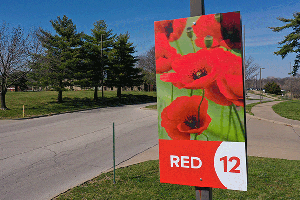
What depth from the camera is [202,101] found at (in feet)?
9.55

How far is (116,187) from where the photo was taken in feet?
18.1

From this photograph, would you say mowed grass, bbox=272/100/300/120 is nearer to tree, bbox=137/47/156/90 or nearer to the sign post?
the sign post

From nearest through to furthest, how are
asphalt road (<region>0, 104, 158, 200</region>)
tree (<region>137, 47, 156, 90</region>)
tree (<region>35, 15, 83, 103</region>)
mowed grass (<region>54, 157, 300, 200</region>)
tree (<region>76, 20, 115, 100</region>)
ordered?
1. mowed grass (<region>54, 157, 300, 200</region>)
2. asphalt road (<region>0, 104, 158, 200</region>)
3. tree (<region>35, 15, 83, 103</region>)
4. tree (<region>76, 20, 115, 100</region>)
5. tree (<region>137, 47, 156, 90</region>)

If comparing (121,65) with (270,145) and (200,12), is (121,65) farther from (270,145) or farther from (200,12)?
(200,12)

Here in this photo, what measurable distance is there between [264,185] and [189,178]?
3.22m

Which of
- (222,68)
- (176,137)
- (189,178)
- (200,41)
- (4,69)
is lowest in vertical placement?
(189,178)

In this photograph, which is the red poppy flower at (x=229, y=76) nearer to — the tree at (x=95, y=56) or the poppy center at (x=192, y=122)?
the poppy center at (x=192, y=122)

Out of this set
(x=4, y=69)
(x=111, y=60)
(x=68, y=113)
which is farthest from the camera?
(x=111, y=60)

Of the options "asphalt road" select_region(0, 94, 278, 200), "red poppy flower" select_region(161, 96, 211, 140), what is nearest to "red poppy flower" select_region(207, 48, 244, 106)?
"red poppy flower" select_region(161, 96, 211, 140)

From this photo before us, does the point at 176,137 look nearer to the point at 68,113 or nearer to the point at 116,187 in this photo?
the point at 116,187

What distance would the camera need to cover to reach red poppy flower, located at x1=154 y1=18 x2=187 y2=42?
9.66ft

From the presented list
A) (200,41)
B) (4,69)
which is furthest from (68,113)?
(200,41)

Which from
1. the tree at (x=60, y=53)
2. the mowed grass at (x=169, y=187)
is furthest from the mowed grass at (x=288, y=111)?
the tree at (x=60, y=53)

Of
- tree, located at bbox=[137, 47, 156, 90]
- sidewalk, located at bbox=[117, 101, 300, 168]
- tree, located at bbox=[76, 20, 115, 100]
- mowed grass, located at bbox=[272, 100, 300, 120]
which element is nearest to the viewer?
sidewalk, located at bbox=[117, 101, 300, 168]
